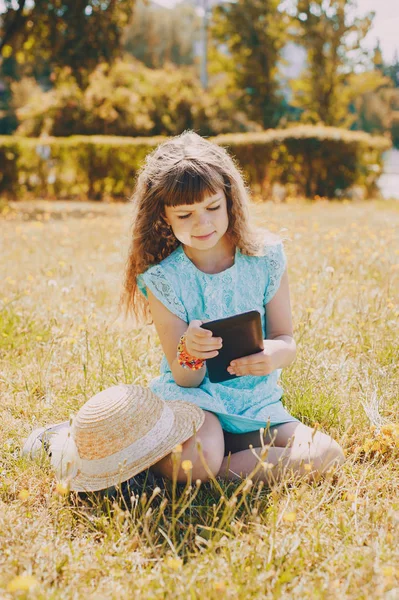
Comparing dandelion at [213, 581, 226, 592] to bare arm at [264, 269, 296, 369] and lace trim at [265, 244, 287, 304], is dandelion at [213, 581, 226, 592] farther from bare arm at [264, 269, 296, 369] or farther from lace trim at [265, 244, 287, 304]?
lace trim at [265, 244, 287, 304]

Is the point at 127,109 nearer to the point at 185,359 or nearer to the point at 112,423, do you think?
the point at 185,359

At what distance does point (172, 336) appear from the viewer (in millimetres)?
2449

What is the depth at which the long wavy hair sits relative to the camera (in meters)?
2.35

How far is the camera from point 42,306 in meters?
3.97

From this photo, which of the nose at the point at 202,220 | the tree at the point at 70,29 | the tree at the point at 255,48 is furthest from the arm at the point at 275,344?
the tree at the point at 255,48

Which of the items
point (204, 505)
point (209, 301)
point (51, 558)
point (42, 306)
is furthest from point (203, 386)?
point (42, 306)

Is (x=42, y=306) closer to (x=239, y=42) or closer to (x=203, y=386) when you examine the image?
(x=203, y=386)

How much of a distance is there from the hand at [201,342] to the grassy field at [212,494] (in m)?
0.44

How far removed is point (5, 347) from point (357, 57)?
82.3 ft

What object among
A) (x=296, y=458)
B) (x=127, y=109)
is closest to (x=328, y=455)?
(x=296, y=458)

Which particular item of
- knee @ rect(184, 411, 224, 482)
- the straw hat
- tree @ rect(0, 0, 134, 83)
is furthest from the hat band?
tree @ rect(0, 0, 134, 83)

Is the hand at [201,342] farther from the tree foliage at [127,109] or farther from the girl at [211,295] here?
the tree foliage at [127,109]

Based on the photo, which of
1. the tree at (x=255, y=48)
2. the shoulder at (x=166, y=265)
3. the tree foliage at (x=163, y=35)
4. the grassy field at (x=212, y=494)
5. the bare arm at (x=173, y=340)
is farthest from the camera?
the tree foliage at (x=163, y=35)

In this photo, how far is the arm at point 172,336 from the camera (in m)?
2.36
